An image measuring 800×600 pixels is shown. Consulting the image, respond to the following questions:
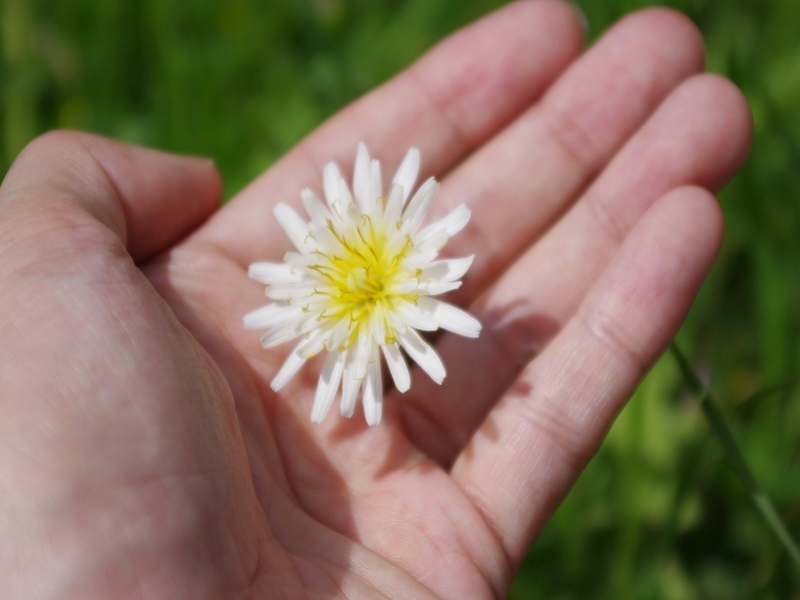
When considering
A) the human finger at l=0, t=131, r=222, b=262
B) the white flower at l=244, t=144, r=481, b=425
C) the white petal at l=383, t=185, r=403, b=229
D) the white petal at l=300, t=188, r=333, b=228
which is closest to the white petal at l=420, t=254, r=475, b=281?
the white flower at l=244, t=144, r=481, b=425

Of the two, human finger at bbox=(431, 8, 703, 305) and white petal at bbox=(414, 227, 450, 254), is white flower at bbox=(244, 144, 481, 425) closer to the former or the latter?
white petal at bbox=(414, 227, 450, 254)

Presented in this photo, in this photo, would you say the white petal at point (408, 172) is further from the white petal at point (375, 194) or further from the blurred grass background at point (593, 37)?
the blurred grass background at point (593, 37)

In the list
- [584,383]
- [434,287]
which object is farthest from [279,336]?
[584,383]

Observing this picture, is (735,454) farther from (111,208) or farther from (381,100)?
(111,208)

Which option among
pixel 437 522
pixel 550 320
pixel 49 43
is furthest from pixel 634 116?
pixel 49 43

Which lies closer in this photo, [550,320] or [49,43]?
[550,320]

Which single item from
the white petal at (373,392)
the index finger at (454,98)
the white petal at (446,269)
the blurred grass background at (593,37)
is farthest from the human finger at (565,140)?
the white petal at (373,392)
